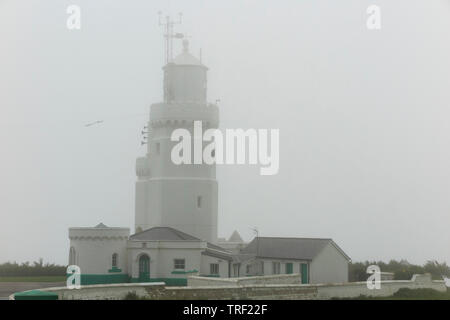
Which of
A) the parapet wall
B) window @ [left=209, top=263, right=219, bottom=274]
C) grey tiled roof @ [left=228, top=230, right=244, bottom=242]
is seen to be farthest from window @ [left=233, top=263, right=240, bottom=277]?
grey tiled roof @ [left=228, top=230, right=244, bottom=242]

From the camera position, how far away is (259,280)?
32.1m

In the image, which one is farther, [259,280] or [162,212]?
[162,212]

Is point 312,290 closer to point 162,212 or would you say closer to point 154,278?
point 154,278

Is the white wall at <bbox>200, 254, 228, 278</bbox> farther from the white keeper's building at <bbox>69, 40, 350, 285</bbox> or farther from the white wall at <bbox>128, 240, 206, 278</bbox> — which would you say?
the white wall at <bbox>128, 240, 206, 278</bbox>

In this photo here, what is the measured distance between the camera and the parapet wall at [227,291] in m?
27.5

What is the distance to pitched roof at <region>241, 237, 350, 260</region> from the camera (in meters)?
38.1

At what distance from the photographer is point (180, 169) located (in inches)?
1688

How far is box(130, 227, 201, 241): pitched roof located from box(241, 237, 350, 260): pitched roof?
3754 millimetres

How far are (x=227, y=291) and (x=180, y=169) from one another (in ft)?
48.2

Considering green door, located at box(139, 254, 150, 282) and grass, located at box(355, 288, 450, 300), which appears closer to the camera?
grass, located at box(355, 288, 450, 300)

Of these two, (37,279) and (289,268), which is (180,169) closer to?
(289,268)

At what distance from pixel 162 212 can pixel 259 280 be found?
12.2 metres
